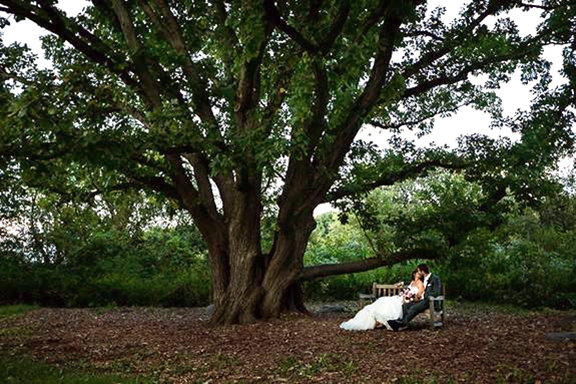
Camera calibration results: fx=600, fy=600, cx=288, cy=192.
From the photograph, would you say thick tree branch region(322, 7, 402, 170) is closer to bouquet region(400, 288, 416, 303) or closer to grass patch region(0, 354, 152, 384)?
bouquet region(400, 288, 416, 303)

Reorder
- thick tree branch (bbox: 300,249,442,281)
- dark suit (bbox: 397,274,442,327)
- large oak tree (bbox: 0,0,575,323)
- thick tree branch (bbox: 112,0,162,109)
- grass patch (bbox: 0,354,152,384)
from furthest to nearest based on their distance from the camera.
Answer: thick tree branch (bbox: 300,249,442,281) < thick tree branch (bbox: 112,0,162,109) < dark suit (bbox: 397,274,442,327) < large oak tree (bbox: 0,0,575,323) < grass patch (bbox: 0,354,152,384)

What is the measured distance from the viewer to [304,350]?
7461mm

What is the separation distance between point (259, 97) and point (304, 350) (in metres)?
5.36

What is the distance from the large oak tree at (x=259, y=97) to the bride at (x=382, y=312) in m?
1.12

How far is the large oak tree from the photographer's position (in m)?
8.27

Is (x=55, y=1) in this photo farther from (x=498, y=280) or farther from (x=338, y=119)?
(x=498, y=280)

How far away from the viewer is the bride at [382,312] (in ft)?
30.9

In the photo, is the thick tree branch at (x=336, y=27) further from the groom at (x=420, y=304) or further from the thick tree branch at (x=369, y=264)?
the thick tree branch at (x=369, y=264)

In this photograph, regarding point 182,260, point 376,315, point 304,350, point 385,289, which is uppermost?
point 182,260

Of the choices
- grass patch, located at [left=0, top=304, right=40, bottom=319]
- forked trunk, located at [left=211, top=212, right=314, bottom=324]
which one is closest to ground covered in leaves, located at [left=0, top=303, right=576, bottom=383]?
forked trunk, located at [left=211, top=212, right=314, bottom=324]

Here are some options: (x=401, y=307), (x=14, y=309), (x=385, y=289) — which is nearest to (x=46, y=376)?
(x=401, y=307)

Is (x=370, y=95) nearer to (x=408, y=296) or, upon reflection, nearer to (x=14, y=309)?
(x=408, y=296)

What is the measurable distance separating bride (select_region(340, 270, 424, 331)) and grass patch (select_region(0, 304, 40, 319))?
7.22 meters

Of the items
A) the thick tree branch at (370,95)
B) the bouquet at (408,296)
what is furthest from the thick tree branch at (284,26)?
the bouquet at (408,296)
